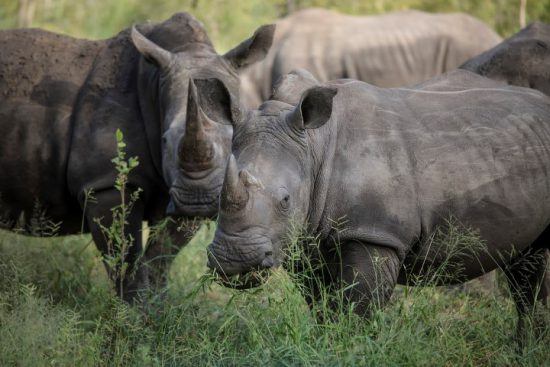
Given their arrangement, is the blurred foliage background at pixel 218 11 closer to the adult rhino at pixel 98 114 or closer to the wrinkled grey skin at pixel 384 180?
the adult rhino at pixel 98 114

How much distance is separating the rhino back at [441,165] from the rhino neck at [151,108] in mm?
1874

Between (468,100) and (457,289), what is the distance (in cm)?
193

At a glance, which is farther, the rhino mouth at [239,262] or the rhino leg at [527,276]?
the rhino leg at [527,276]

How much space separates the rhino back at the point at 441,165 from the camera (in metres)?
5.04

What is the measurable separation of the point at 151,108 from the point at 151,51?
16.1 inches

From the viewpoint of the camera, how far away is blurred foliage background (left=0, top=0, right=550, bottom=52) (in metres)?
15.0

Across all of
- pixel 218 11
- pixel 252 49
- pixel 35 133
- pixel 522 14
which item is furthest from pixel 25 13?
pixel 252 49

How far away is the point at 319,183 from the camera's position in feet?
16.6

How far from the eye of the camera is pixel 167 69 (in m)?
6.85

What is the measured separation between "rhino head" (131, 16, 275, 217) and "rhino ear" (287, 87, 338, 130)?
1.08 ft

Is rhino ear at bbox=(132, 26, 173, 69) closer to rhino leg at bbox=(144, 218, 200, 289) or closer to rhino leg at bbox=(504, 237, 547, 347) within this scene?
rhino leg at bbox=(144, 218, 200, 289)

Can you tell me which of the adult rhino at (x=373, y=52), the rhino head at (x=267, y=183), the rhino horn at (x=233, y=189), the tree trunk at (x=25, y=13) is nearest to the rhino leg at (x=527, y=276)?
the rhino head at (x=267, y=183)

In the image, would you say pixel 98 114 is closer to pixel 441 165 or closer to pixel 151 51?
pixel 151 51

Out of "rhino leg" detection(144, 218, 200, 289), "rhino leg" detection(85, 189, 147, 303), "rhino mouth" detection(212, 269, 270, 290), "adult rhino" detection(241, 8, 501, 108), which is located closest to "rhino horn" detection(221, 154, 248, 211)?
"rhino mouth" detection(212, 269, 270, 290)
